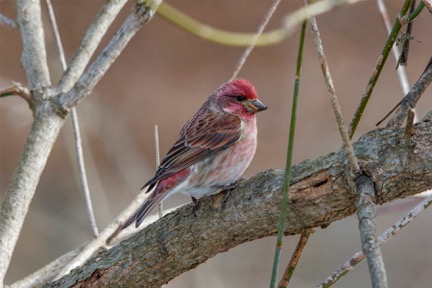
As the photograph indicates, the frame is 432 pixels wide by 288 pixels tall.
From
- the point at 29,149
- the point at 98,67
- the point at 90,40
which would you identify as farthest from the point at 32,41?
the point at 29,149

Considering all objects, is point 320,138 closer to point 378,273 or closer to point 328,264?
point 328,264

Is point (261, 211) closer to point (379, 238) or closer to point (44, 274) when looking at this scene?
point (379, 238)

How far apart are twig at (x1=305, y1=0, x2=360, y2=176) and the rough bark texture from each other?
71 mm

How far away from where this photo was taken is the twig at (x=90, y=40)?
3.94m

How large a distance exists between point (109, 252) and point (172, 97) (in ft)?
25.6

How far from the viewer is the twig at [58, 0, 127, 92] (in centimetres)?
394

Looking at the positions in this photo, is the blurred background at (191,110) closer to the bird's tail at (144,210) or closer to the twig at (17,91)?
the bird's tail at (144,210)

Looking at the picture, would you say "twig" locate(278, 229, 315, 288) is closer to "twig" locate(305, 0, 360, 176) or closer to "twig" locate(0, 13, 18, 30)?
"twig" locate(305, 0, 360, 176)

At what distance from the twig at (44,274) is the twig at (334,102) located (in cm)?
186

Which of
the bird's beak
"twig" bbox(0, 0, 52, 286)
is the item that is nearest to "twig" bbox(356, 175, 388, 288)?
"twig" bbox(0, 0, 52, 286)

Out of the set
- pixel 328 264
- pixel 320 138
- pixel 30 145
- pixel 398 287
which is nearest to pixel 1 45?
pixel 320 138

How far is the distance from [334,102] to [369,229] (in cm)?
42

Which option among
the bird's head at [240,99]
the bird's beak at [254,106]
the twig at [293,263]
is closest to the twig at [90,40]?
the bird's head at [240,99]

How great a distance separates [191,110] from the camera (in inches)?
425
